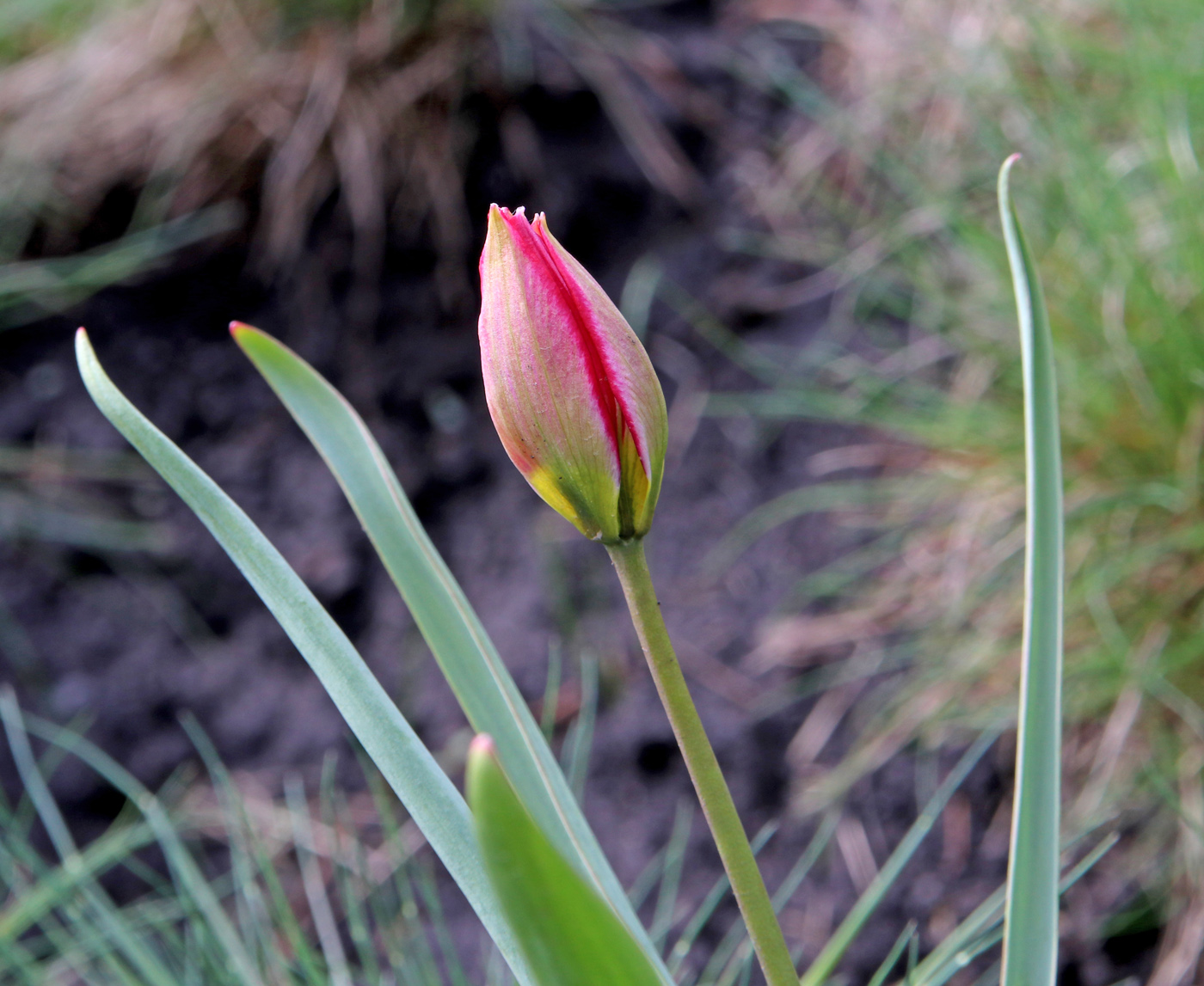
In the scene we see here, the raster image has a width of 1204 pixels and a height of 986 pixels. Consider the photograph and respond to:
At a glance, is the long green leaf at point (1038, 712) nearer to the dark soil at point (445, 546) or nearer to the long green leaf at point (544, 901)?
the long green leaf at point (544, 901)

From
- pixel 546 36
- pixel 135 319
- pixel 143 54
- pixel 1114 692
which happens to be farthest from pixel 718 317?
pixel 143 54

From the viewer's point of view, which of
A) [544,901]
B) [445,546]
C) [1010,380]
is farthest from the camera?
[445,546]

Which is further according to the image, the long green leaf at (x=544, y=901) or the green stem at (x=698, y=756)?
the green stem at (x=698, y=756)

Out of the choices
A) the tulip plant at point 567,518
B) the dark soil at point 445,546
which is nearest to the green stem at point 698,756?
the tulip plant at point 567,518

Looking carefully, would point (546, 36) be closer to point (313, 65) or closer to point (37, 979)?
point (313, 65)

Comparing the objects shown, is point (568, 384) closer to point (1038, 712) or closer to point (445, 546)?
point (1038, 712)

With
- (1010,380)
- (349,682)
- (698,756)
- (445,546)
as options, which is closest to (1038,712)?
(698,756)
